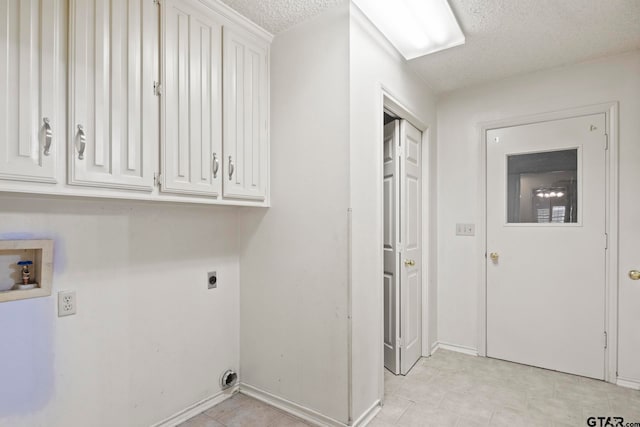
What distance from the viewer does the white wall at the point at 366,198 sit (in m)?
1.96

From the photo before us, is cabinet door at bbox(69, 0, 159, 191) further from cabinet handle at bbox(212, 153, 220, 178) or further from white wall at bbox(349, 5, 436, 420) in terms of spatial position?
white wall at bbox(349, 5, 436, 420)

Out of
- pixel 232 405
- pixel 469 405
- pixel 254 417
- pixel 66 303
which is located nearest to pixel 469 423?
pixel 469 405

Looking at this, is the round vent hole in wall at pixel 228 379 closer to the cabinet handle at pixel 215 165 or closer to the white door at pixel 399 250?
the white door at pixel 399 250

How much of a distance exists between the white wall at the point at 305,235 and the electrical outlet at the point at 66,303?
3.35 ft

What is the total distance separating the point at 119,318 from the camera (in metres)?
1.79

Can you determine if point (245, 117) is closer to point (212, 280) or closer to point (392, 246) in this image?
point (212, 280)

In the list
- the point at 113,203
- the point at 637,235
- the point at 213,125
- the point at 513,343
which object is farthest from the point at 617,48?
the point at 113,203

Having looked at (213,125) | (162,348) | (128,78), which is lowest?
(162,348)

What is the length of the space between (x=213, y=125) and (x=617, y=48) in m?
2.88

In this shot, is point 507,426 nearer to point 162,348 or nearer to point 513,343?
point 513,343

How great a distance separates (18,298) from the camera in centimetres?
144

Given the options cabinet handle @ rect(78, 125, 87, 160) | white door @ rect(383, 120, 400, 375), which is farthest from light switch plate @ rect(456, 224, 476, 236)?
cabinet handle @ rect(78, 125, 87, 160)

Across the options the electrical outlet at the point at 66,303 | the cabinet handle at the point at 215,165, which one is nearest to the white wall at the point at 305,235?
the cabinet handle at the point at 215,165

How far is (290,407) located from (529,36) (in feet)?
9.52
